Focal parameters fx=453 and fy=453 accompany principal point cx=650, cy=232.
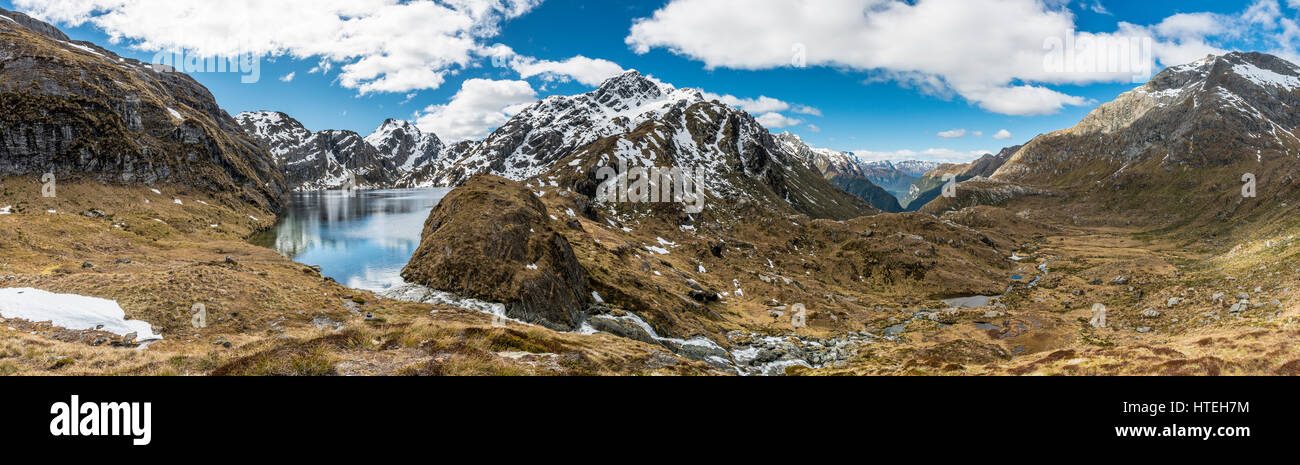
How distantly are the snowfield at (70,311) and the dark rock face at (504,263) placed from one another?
2195 centimetres

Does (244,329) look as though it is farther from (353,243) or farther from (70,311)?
(353,243)

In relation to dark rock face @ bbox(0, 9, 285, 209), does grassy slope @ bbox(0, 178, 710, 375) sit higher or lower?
lower

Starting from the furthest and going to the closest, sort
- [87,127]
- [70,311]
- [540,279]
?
[87,127]
[540,279]
[70,311]

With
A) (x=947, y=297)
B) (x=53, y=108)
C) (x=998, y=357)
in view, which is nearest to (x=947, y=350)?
(x=998, y=357)

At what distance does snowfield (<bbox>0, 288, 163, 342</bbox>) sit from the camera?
2195 cm

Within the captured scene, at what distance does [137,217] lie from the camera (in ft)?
275

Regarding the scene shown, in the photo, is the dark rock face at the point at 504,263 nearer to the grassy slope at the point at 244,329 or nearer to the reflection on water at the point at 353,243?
the grassy slope at the point at 244,329

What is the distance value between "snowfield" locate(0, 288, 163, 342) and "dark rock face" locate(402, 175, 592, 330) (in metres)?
22.0

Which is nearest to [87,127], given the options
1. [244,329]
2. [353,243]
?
[353,243]

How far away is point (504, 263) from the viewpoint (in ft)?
154

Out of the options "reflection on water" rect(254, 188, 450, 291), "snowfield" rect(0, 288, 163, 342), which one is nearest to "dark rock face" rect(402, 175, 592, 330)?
"reflection on water" rect(254, 188, 450, 291)

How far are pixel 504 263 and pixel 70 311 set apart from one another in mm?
27810

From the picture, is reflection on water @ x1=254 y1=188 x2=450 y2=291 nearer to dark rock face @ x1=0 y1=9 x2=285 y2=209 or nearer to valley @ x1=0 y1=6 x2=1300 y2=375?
valley @ x1=0 y1=6 x2=1300 y2=375
